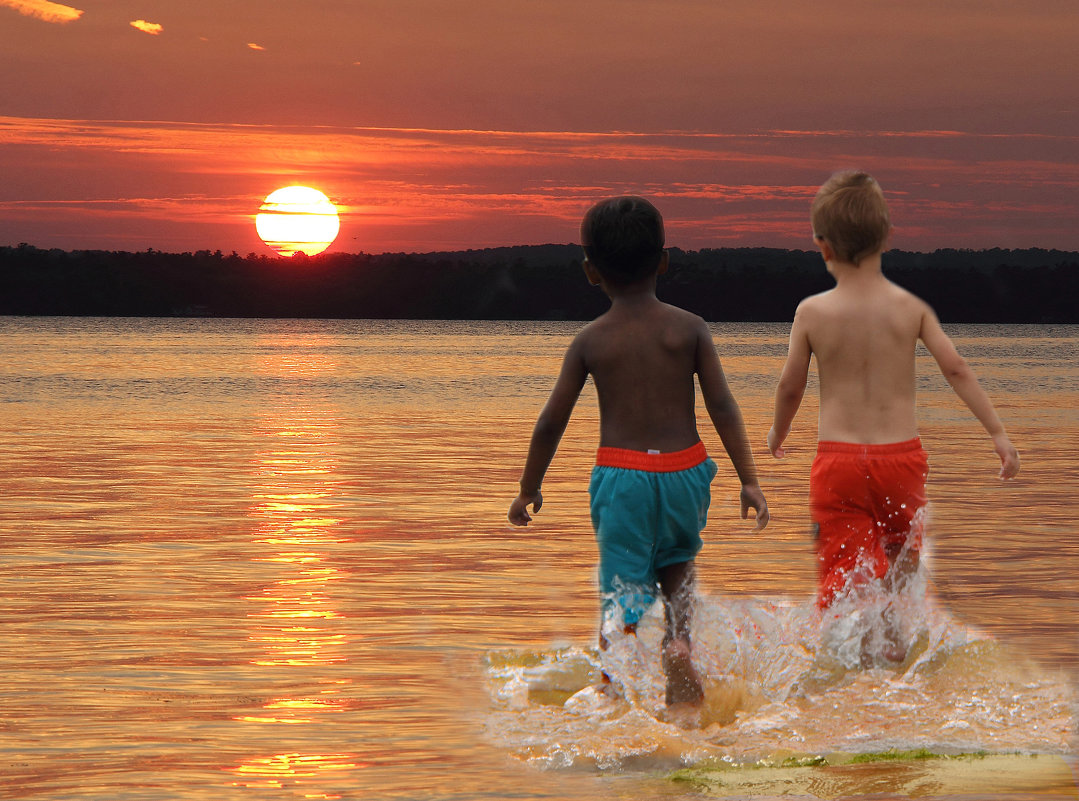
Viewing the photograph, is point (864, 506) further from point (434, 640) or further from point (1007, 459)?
point (434, 640)

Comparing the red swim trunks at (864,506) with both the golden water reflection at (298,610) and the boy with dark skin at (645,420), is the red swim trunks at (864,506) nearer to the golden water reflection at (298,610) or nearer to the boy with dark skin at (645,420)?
the boy with dark skin at (645,420)

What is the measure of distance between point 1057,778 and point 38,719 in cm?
329

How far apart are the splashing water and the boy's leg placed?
2.2 inches

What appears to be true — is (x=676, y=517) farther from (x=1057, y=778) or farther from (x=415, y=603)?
(x=415, y=603)

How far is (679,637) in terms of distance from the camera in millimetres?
4520

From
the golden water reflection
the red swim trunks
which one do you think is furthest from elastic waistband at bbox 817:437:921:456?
the golden water reflection

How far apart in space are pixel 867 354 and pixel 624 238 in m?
1.01

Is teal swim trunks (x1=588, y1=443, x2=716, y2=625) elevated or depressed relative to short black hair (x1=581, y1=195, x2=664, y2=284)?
depressed

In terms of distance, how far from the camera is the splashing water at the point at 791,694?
Answer: 4.34m

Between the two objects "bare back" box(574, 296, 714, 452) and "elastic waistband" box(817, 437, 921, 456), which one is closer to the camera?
"bare back" box(574, 296, 714, 452)

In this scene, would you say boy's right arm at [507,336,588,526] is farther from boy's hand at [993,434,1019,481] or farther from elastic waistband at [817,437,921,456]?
boy's hand at [993,434,1019,481]

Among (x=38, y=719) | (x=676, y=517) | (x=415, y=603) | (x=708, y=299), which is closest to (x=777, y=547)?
(x=415, y=603)

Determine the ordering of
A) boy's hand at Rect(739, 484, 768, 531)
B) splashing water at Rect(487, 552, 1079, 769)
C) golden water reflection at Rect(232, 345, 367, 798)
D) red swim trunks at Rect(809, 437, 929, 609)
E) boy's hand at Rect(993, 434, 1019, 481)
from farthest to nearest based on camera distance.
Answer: red swim trunks at Rect(809, 437, 929, 609) < boy's hand at Rect(993, 434, 1019, 481) < boy's hand at Rect(739, 484, 768, 531) < splashing water at Rect(487, 552, 1079, 769) < golden water reflection at Rect(232, 345, 367, 798)

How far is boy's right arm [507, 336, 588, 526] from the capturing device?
4508mm
